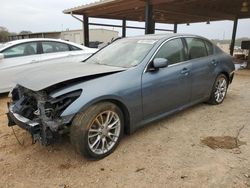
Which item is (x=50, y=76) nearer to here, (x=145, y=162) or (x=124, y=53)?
(x=124, y=53)

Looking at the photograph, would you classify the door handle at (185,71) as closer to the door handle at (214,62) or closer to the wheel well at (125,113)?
the door handle at (214,62)

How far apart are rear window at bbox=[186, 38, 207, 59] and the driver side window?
25cm

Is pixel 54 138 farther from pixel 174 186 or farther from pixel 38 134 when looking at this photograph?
pixel 174 186

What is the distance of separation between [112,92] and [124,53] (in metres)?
1.14

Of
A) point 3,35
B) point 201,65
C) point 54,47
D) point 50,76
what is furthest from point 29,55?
point 3,35

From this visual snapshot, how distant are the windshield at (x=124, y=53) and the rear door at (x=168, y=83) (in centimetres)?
24

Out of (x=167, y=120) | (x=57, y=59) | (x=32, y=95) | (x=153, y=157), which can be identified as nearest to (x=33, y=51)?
(x=57, y=59)

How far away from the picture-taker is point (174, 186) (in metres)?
2.54

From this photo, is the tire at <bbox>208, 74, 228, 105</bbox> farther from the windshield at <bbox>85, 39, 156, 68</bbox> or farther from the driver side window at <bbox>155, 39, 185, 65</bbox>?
the windshield at <bbox>85, 39, 156, 68</bbox>

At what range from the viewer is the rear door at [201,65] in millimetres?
4371

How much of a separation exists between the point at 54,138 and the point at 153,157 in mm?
1276

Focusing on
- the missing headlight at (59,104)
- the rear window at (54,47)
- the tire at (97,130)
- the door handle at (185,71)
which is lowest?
the tire at (97,130)

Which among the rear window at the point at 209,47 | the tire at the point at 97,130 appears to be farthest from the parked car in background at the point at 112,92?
the rear window at the point at 209,47

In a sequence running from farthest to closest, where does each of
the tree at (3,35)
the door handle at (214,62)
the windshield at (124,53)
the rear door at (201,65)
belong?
1. the tree at (3,35)
2. the door handle at (214,62)
3. the rear door at (201,65)
4. the windshield at (124,53)
